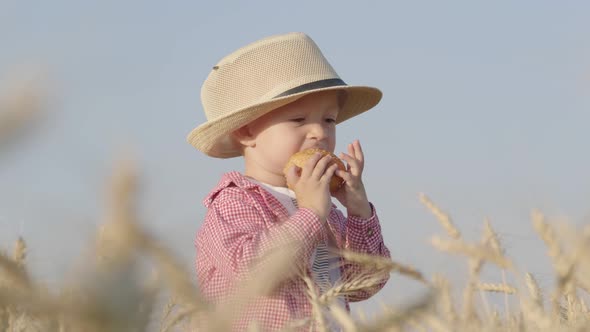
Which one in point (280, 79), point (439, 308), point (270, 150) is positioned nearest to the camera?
point (439, 308)

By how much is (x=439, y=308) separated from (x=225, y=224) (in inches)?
87.9

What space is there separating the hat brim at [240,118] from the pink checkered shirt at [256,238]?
0.27 m

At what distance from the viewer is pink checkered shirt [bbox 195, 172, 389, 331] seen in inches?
127

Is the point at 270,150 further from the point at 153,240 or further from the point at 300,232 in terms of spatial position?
the point at 153,240

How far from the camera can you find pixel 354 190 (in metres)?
3.67

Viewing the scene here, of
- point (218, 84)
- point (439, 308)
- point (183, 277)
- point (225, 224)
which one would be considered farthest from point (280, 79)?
point (183, 277)

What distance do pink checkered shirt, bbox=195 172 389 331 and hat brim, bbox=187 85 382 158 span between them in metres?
0.27

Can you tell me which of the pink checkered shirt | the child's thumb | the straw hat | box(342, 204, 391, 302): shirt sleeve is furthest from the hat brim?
box(342, 204, 391, 302): shirt sleeve

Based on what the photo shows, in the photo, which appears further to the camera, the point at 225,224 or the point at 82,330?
the point at 225,224

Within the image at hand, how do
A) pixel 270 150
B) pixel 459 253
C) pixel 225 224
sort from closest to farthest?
pixel 459 253
pixel 225 224
pixel 270 150

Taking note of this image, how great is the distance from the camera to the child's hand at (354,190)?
3660 millimetres

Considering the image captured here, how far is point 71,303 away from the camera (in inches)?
16.6

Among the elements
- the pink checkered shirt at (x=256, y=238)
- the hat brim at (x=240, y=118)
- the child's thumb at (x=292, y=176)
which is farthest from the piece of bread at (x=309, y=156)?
the hat brim at (x=240, y=118)

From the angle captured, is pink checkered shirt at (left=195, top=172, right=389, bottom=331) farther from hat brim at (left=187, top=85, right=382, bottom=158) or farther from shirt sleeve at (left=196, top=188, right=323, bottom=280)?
hat brim at (left=187, top=85, right=382, bottom=158)
